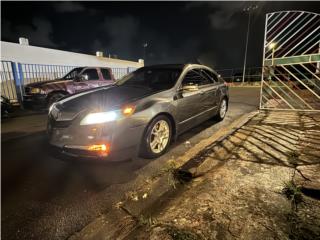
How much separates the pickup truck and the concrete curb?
5.87 metres

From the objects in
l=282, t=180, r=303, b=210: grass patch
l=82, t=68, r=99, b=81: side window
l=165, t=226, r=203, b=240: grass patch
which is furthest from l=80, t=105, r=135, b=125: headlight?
l=82, t=68, r=99, b=81: side window

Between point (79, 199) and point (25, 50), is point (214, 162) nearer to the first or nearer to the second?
point (79, 199)

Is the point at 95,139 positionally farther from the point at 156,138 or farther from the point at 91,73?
the point at 91,73

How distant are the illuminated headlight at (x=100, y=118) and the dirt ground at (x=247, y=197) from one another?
127 cm

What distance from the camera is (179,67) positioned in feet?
13.9

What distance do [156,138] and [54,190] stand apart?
5.39ft

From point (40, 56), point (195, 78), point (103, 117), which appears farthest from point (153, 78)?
point (40, 56)

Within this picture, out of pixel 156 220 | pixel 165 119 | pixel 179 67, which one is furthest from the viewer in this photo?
pixel 179 67

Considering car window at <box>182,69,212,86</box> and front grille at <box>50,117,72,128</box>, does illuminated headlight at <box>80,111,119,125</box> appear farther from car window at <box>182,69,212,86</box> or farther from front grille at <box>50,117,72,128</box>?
Result: car window at <box>182,69,212,86</box>

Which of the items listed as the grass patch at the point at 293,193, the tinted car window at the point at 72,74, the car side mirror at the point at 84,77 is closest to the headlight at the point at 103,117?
the grass patch at the point at 293,193

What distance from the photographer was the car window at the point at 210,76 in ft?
16.5

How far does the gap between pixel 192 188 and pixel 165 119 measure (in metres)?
1.35

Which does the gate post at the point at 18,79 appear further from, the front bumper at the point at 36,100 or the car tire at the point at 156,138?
the car tire at the point at 156,138

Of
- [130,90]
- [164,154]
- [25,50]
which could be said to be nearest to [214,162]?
[164,154]
